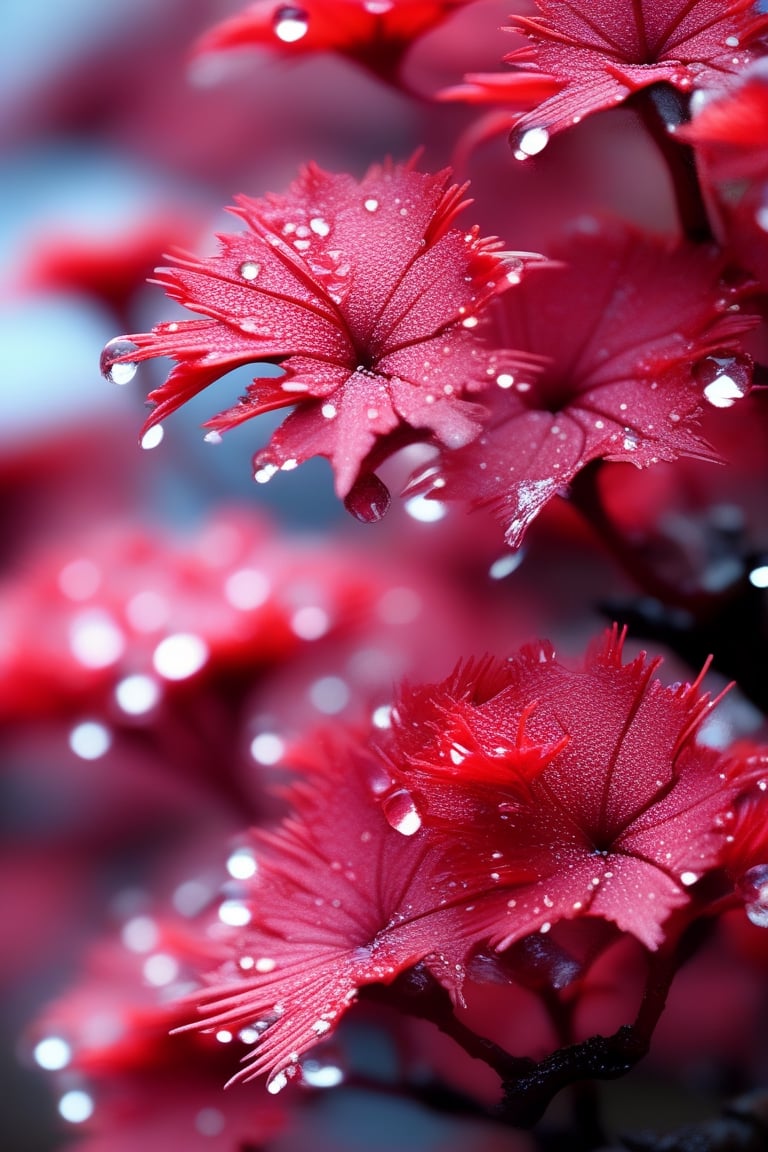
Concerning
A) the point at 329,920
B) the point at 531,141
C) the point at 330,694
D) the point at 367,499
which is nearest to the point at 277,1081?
the point at 329,920

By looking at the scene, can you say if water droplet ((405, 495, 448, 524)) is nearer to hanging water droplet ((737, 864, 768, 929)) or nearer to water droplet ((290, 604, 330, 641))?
hanging water droplet ((737, 864, 768, 929))

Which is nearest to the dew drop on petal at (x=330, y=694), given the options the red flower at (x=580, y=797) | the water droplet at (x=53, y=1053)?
the water droplet at (x=53, y=1053)

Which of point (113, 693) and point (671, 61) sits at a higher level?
point (671, 61)

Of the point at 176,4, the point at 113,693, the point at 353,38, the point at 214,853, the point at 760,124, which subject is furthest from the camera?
the point at 176,4

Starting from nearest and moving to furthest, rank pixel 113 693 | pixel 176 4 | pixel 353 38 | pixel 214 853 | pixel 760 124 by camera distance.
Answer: pixel 760 124, pixel 353 38, pixel 113 693, pixel 214 853, pixel 176 4

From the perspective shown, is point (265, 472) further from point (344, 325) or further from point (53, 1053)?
point (53, 1053)

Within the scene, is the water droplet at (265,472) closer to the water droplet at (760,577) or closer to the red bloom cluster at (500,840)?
the red bloom cluster at (500,840)

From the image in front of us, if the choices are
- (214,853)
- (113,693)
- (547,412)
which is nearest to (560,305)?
(547,412)

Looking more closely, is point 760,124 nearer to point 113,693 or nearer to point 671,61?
point 671,61
